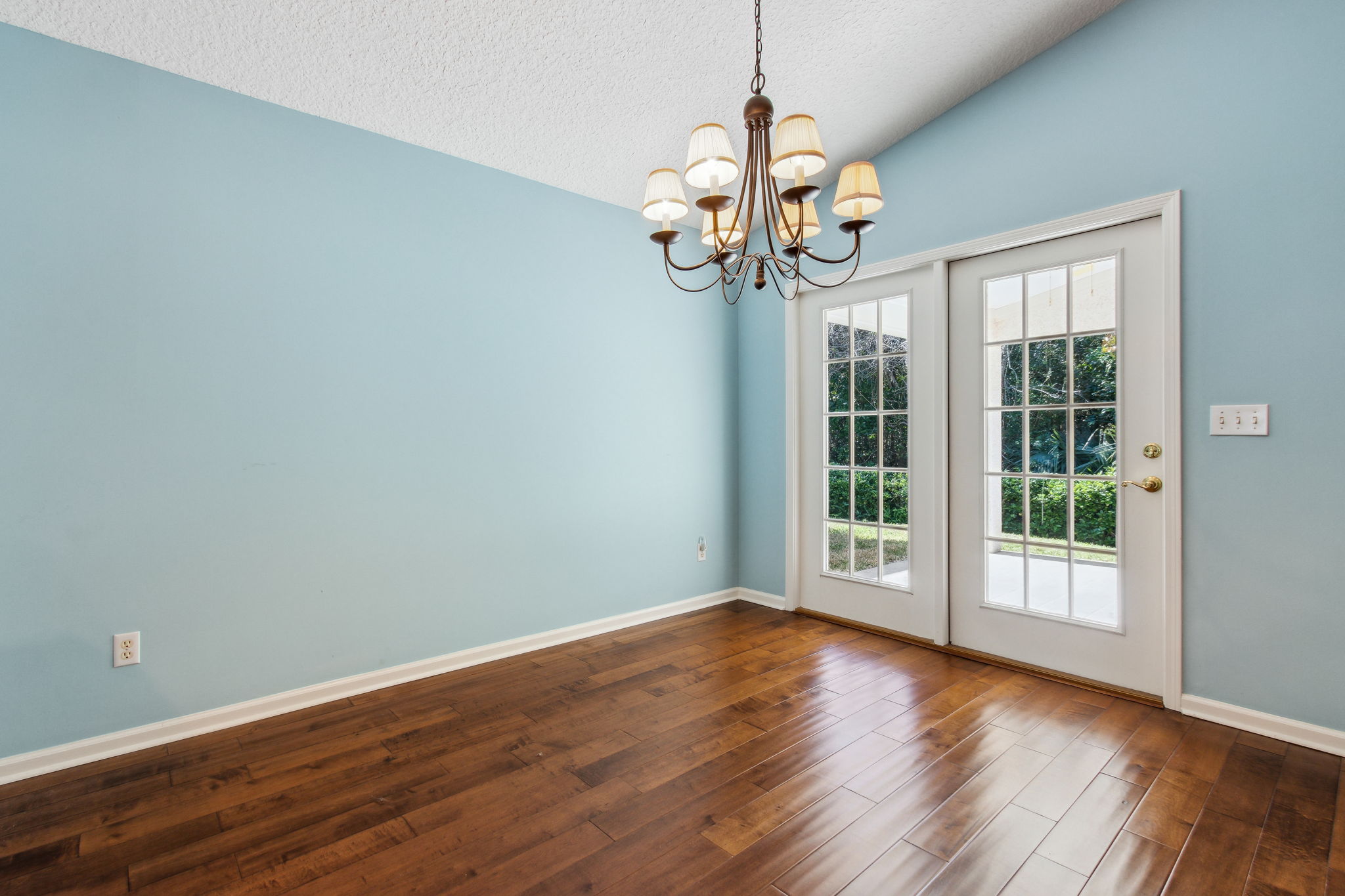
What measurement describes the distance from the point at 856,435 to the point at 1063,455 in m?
1.03

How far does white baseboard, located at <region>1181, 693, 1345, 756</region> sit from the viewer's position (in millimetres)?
2043

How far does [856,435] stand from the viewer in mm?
3461

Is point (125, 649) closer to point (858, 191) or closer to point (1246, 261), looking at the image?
point (858, 191)

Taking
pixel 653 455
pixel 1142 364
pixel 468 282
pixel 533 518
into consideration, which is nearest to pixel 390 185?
pixel 468 282

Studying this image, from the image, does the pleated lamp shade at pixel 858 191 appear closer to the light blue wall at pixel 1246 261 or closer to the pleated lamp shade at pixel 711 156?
the pleated lamp shade at pixel 711 156

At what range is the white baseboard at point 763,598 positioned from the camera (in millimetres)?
3838

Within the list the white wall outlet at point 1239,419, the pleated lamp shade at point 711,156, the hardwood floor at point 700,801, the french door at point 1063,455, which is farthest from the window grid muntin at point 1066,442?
the pleated lamp shade at point 711,156

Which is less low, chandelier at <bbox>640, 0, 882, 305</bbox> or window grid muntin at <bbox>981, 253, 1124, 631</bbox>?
chandelier at <bbox>640, 0, 882, 305</bbox>

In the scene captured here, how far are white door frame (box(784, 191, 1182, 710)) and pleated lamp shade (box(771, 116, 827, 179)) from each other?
1.52 m

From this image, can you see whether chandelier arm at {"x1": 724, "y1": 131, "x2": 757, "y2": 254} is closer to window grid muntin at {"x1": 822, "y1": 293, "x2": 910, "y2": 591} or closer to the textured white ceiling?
the textured white ceiling

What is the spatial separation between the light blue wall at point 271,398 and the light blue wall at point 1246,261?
2.29 metres

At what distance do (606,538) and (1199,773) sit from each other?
2.57 m

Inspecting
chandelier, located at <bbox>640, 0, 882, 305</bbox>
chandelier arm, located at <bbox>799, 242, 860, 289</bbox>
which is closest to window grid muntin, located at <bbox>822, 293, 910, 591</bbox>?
chandelier arm, located at <bbox>799, 242, 860, 289</bbox>

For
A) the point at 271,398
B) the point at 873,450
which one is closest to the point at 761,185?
the point at 873,450
